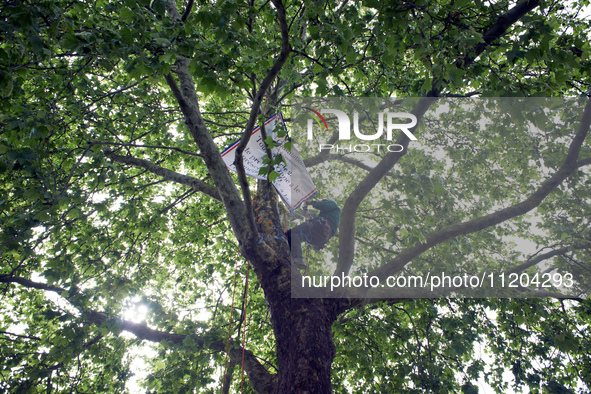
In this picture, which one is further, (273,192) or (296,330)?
(273,192)

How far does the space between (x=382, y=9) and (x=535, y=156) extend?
4464 millimetres

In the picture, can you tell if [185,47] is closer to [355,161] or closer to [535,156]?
[355,161]

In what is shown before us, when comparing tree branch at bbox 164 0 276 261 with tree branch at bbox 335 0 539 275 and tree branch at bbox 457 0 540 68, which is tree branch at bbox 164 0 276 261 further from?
tree branch at bbox 457 0 540 68

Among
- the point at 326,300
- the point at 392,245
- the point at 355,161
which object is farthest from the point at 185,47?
the point at 355,161

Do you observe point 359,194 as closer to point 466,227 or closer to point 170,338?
point 466,227

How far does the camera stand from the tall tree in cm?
284

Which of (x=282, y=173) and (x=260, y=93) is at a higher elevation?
(x=282, y=173)

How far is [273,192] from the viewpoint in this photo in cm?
524

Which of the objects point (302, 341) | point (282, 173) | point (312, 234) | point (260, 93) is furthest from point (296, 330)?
point (260, 93)

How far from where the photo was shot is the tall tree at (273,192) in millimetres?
2840

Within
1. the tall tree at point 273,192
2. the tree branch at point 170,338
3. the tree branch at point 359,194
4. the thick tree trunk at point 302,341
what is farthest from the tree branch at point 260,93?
the tree branch at point 170,338

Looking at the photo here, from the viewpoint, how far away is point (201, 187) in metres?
4.77

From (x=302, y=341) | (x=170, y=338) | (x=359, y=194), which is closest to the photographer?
(x=302, y=341)

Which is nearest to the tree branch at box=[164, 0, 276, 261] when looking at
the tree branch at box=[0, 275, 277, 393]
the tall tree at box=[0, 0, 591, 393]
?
the tall tree at box=[0, 0, 591, 393]
